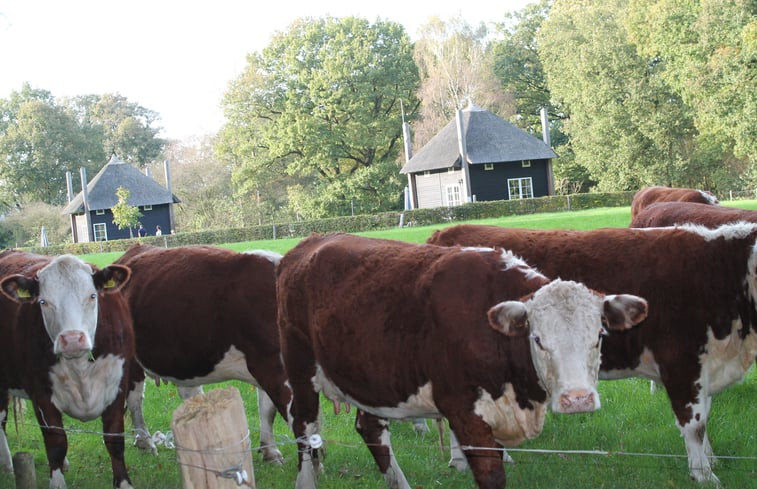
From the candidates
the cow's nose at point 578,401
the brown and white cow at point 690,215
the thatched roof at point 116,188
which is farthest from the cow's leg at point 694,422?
the thatched roof at point 116,188

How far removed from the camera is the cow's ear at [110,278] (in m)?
7.04

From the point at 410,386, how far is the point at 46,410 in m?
3.46

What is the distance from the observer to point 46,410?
6871mm

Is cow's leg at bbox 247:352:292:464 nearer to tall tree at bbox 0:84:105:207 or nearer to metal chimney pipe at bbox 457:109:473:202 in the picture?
metal chimney pipe at bbox 457:109:473:202

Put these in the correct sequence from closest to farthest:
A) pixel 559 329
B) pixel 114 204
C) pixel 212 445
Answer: pixel 212 445 < pixel 559 329 < pixel 114 204

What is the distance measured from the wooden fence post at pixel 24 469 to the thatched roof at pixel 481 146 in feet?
170

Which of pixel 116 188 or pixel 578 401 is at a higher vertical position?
pixel 116 188

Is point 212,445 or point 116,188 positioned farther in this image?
point 116,188

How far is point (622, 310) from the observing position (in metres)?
5.02

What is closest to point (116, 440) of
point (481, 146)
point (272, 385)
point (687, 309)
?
point (272, 385)

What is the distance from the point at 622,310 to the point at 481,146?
173 feet

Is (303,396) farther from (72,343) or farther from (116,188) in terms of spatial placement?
(116,188)

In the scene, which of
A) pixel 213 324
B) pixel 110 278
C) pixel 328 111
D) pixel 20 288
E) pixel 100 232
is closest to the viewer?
pixel 20 288

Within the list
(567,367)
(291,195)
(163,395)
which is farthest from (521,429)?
(291,195)
